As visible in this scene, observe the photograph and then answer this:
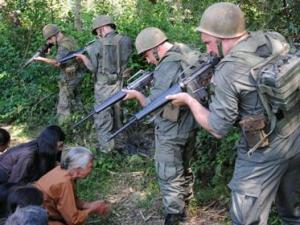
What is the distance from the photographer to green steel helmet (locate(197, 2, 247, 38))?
140 inches

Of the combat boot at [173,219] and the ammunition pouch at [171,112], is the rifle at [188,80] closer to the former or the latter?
the ammunition pouch at [171,112]

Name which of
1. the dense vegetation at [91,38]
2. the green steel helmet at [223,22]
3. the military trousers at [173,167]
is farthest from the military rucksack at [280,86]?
the dense vegetation at [91,38]

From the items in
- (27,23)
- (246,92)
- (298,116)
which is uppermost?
(246,92)

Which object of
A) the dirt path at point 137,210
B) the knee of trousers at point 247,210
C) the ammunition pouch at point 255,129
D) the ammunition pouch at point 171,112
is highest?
the ammunition pouch at point 255,129

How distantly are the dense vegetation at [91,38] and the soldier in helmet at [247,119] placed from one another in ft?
5.25

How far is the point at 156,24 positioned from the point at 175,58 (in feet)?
15.0

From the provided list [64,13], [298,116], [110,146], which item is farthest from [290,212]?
[64,13]

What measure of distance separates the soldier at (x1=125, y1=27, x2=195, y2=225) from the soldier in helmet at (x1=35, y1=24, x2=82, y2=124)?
3698mm

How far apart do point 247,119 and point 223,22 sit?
2.34 feet

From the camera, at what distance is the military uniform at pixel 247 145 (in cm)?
345

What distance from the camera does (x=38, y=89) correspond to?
32.0 feet

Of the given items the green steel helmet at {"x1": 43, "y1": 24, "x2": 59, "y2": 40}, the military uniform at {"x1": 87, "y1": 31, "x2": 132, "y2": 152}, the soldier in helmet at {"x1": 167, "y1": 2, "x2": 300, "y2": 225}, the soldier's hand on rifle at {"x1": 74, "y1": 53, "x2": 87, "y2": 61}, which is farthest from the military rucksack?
the green steel helmet at {"x1": 43, "y1": 24, "x2": 59, "y2": 40}

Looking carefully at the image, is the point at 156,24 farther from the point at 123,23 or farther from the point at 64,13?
the point at 64,13

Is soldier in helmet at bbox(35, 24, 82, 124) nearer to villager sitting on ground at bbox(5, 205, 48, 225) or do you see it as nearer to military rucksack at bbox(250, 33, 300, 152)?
villager sitting on ground at bbox(5, 205, 48, 225)
